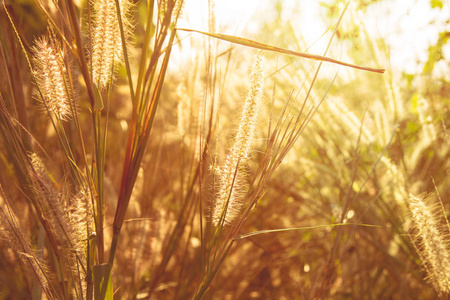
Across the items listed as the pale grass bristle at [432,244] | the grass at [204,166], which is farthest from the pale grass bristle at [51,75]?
the pale grass bristle at [432,244]

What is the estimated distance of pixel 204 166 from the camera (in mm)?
803

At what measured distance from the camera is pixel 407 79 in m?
1.25

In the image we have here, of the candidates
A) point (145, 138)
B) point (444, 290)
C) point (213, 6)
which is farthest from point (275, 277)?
point (145, 138)

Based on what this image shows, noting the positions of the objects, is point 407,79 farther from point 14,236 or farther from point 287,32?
point 14,236

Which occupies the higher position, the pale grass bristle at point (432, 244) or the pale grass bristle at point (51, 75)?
the pale grass bristle at point (51, 75)

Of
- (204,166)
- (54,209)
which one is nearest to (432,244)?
(204,166)

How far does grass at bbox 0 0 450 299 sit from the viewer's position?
433 mm

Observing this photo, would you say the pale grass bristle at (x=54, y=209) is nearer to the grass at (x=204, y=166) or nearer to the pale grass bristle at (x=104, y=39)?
the grass at (x=204, y=166)

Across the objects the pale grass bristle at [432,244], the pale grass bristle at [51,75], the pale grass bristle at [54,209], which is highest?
the pale grass bristle at [51,75]

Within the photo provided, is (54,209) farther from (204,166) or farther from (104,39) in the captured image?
(204,166)

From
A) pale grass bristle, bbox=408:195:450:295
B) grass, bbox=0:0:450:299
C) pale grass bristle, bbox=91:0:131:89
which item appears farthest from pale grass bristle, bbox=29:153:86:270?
pale grass bristle, bbox=408:195:450:295

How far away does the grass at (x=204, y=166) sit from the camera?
433mm

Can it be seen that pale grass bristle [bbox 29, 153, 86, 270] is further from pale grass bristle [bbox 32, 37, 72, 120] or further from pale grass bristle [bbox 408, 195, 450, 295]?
pale grass bristle [bbox 408, 195, 450, 295]

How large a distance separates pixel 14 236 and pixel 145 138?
0.21 metres
